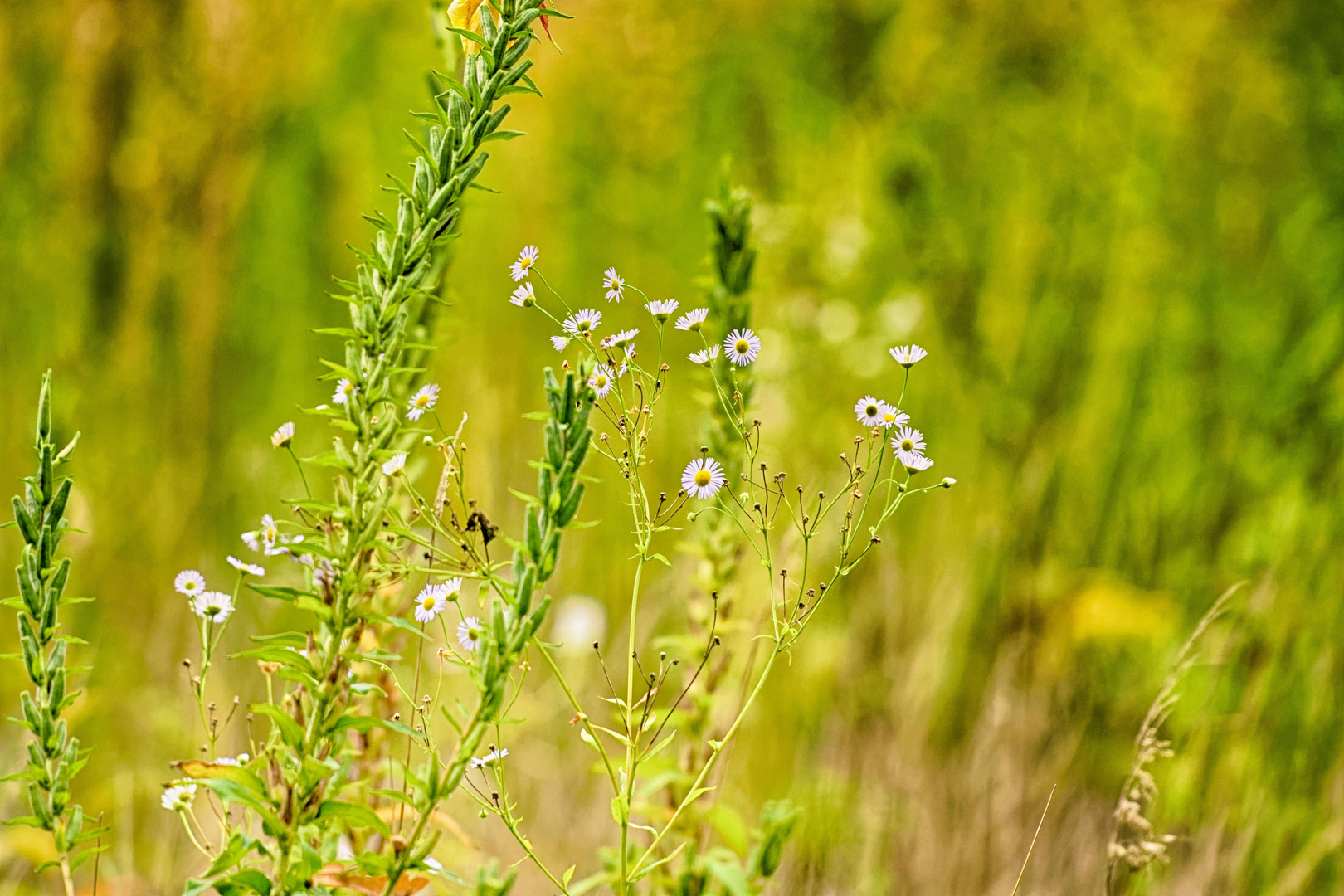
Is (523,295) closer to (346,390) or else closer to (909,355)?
(346,390)

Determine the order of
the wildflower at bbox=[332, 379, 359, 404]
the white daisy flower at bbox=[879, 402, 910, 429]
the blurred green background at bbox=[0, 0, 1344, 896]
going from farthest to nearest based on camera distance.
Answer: the blurred green background at bbox=[0, 0, 1344, 896]
the white daisy flower at bbox=[879, 402, 910, 429]
the wildflower at bbox=[332, 379, 359, 404]

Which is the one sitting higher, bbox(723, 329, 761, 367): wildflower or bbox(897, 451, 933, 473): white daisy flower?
bbox(723, 329, 761, 367): wildflower

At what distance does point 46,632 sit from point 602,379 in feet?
1.50

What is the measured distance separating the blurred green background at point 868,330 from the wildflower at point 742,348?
2.84 feet

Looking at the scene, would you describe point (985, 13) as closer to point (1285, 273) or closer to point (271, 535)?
point (1285, 273)

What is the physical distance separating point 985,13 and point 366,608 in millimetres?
2340

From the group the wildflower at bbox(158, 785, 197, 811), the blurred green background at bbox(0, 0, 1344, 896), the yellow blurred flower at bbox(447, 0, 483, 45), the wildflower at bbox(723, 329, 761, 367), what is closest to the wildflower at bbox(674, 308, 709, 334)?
the wildflower at bbox(723, 329, 761, 367)

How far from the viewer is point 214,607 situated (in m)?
0.74

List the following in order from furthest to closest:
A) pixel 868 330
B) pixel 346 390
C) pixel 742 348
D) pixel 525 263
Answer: pixel 868 330, pixel 742 348, pixel 525 263, pixel 346 390

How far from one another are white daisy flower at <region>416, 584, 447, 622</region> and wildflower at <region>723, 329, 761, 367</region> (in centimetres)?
33

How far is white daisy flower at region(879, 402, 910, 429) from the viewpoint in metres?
0.73

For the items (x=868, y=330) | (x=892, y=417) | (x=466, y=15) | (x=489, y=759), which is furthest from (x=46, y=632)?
(x=868, y=330)

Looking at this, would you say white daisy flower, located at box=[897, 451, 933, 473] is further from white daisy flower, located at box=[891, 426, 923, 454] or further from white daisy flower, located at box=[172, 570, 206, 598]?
white daisy flower, located at box=[172, 570, 206, 598]

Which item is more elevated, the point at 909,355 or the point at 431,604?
the point at 909,355
